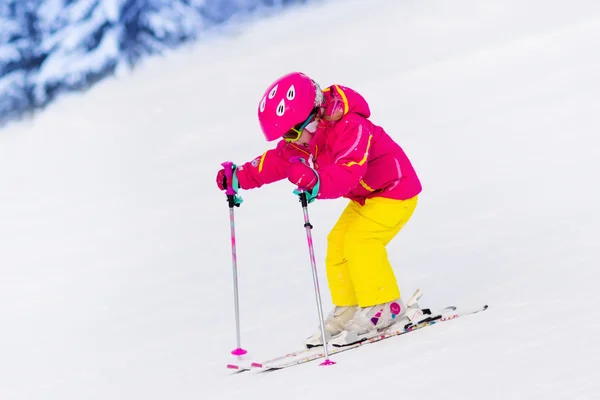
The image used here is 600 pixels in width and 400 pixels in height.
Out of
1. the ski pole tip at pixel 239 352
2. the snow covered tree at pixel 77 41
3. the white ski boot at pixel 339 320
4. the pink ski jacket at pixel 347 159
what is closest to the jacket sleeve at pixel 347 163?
the pink ski jacket at pixel 347 159

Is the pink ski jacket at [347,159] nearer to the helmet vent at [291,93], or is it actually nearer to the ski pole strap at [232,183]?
the ski pole strap at [232,183]

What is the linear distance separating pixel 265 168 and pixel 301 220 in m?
2.74

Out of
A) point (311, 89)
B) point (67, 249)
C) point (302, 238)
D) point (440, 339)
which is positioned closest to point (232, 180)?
point (311, 89)

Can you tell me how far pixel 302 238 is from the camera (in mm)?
6875

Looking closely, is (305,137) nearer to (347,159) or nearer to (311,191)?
(347,159)

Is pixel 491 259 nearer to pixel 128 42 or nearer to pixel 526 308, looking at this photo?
pixel 526 308

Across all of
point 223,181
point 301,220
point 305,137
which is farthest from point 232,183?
point 301,220

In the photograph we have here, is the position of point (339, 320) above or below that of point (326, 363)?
above

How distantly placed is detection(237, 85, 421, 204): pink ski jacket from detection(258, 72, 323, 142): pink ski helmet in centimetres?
12

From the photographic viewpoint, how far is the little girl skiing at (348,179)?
4.21m

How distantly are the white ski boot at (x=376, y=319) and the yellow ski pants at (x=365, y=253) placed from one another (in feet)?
0.11

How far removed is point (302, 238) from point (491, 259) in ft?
5.70

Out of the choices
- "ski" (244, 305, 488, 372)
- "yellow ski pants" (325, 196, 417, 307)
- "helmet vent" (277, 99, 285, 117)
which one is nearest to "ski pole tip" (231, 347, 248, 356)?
"ski" (244, 305, 488, 372)

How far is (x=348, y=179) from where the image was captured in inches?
161
